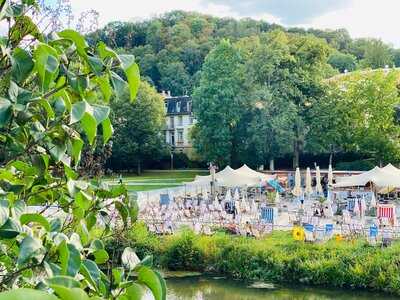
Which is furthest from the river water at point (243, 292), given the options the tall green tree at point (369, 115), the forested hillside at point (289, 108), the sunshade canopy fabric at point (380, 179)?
the tall green tree at point (369, 115)

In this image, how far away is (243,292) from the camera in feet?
48.3

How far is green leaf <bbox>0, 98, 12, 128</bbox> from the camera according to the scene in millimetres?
1143

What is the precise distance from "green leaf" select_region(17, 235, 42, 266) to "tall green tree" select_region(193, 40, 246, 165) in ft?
123

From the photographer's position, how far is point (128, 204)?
1777 millimetres

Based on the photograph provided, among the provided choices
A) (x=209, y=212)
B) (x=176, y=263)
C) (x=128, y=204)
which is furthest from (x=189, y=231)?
(x=128, y=204)

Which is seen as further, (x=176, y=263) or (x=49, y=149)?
(x=176, y=263)

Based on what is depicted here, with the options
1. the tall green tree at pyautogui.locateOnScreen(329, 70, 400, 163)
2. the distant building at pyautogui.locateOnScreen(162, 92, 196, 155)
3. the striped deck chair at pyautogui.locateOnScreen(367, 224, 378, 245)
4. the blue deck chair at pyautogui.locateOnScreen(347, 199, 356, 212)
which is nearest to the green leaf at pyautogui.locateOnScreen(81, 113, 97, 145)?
the striped deck chair at pyautogui.locateOnScreen(367, 224, 378, 245)

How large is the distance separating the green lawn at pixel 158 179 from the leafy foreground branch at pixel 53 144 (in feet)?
104

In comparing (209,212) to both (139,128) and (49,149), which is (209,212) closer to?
(49,149)

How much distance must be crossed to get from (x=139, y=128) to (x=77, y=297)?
44467mm

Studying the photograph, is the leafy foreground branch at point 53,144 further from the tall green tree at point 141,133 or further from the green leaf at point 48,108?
the tall green tree at point 141,133

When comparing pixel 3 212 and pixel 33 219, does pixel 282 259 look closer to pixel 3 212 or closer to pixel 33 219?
pixel 33 219

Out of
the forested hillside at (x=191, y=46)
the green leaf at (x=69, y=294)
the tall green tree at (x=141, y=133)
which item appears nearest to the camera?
the green leaf at (x=69, y=294)

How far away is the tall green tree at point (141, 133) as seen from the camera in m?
44.7
